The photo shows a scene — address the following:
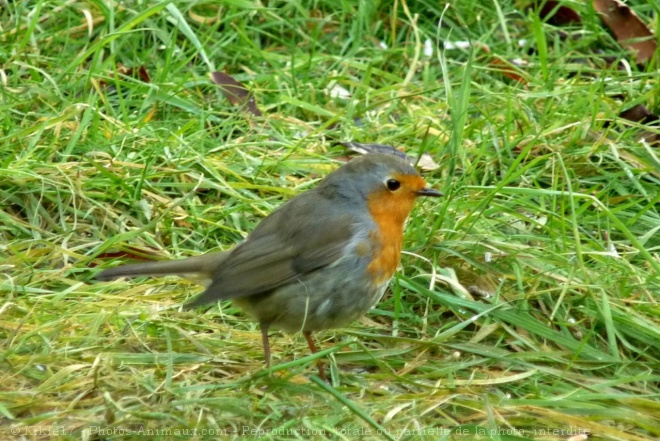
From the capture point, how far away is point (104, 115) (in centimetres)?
537

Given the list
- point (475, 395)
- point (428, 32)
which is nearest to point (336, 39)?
point (428, 32)

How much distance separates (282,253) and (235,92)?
2015 millimetres

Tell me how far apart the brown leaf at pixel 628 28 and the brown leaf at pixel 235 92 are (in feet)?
6.98

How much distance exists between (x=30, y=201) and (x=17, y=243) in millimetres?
283

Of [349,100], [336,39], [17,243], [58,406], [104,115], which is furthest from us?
[336,39]

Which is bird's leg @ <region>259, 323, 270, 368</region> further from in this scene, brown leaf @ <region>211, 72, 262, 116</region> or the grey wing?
brown leaf @ <region>211, 72, 262, 116</region>

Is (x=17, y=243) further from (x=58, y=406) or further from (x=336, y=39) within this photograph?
(x=336, y=39)

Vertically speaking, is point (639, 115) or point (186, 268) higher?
point (186, 268)

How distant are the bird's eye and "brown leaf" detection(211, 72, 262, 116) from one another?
1.71m

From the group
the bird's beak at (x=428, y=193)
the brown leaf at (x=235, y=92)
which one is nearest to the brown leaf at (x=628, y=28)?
the brown leaf at (x=235, y=92)

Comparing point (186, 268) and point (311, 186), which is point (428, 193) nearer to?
point (186, 268)

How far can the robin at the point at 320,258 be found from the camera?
3936 mm

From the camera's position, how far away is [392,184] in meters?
4.15

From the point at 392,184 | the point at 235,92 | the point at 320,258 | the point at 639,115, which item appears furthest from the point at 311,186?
the point at 639,115
